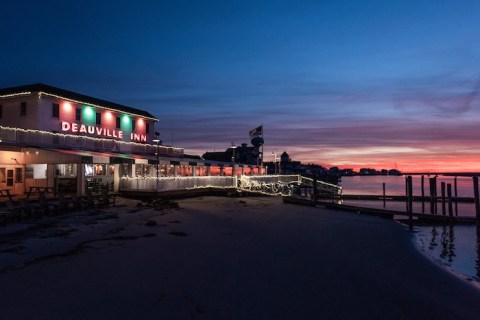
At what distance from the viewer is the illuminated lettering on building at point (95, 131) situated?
2908 cm

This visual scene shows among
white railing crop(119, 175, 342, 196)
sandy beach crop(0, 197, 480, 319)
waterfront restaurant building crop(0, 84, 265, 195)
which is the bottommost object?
Answer: sandy beach crop(0, 197, 480, 319)

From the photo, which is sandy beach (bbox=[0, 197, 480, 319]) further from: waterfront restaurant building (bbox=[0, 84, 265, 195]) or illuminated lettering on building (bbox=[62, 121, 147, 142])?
illuminated lettering on building (bbox=[62, 121, 147, 142])

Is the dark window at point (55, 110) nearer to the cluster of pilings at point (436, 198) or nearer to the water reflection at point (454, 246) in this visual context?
the cluster of pilings at point (436, 198)

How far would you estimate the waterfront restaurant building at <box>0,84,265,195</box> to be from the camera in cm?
2300

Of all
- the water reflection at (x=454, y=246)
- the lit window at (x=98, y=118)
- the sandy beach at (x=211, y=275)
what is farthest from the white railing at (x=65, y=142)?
the water reflection at (x=454, y=246)

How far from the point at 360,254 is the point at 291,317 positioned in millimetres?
6641

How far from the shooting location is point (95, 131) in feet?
Answer: 104

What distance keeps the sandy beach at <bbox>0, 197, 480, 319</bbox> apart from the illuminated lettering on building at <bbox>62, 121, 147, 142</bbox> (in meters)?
15.0

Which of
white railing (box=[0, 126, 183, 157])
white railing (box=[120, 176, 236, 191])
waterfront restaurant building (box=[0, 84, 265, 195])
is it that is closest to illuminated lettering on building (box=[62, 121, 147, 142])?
waterfront restaurant building (box=[0, 84, 265, 195])

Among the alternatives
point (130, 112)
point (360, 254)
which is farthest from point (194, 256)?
point (130, 112)

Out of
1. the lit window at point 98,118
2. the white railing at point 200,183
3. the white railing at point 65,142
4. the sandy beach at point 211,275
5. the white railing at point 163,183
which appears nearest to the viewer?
the sandy beach at point 211,275

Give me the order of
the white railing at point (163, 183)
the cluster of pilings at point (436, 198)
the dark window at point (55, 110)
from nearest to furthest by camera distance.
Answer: the cluster of pilings at point (436, 198) < the white railing at point (163, 183) < the dark window at point (55, 110)

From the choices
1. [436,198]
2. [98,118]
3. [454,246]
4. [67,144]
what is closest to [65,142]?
[67,144]

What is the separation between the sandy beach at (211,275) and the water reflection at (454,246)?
182cm
